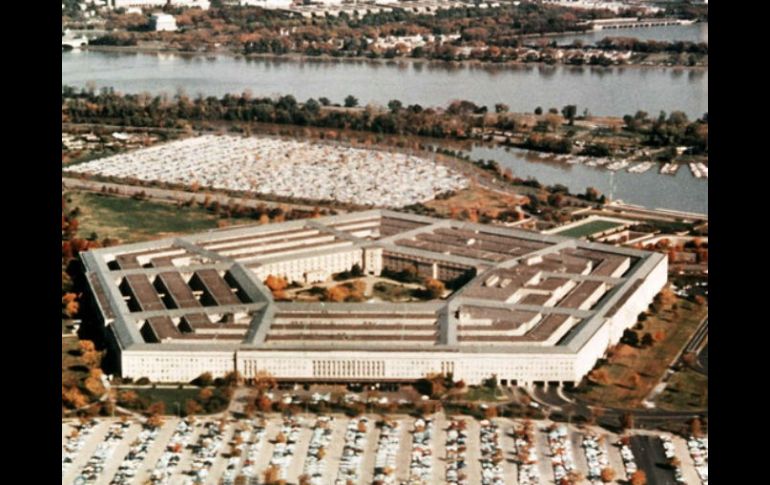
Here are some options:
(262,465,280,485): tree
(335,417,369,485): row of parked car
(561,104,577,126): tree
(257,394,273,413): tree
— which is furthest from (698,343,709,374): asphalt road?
(561,104,577,126): tree

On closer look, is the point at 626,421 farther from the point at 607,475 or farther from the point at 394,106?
the point at 394,106

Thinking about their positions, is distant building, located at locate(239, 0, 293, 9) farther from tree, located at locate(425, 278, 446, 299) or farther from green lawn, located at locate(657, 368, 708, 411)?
green lawn, located at locate(657, 368, 708, 411)

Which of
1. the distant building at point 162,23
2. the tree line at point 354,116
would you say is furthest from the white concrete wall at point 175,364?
the distant building at point 162,23

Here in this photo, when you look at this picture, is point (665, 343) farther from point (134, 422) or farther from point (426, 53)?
point (426, 53)

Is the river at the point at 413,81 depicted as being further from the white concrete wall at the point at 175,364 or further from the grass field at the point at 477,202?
the white concrete wall at the point at 175,364

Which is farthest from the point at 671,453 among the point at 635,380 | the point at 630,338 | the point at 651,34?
the point at 651,34

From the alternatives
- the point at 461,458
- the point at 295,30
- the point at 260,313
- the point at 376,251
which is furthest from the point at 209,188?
the point at 295,30
